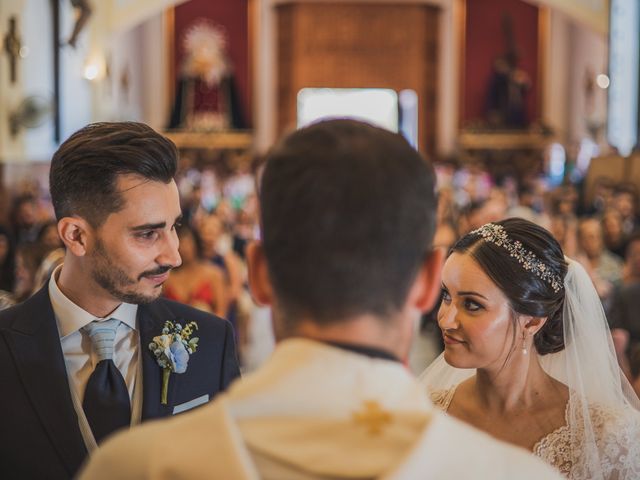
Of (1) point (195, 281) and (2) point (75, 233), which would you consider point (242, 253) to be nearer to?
(1) point (195, 281)

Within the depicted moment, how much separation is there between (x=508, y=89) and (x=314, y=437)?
22.4 metres

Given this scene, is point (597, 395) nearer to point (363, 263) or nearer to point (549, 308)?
point (549, 308)

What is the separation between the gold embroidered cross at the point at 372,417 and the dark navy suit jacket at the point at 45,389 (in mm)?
1027

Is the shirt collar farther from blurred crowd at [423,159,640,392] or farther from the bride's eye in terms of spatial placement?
blurred crowd at [423,159,640,392]

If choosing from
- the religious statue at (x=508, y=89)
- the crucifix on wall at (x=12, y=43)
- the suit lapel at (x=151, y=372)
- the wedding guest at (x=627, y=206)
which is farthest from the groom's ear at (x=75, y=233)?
the religious statue at (x=508, y=89)

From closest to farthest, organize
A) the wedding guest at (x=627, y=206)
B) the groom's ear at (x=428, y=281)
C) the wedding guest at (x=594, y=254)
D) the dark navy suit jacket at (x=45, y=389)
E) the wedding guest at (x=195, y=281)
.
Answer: the groom's ear at (x=428, y=281) → the dark navy suit jacket at (x=45, y=389) → the wedding guest at (x=195, y=281) → the wedding guest at (x=594, y=254) → the wedding guest at (x=627, y=206)

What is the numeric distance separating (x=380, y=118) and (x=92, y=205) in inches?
828

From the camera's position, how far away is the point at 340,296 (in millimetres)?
1233


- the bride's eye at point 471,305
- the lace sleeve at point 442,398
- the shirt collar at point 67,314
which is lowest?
the lace sleeve at point 442,398

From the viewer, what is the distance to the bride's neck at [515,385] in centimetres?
261

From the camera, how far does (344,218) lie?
121 centimetres

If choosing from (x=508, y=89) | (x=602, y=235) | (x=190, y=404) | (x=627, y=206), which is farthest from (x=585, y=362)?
(x=508, y=89)

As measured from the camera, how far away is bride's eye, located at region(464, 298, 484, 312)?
8.30 ft

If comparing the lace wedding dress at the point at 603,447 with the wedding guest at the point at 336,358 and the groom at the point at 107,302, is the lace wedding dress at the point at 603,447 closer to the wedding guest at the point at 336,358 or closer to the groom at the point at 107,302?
the groom at the point at 107,302
